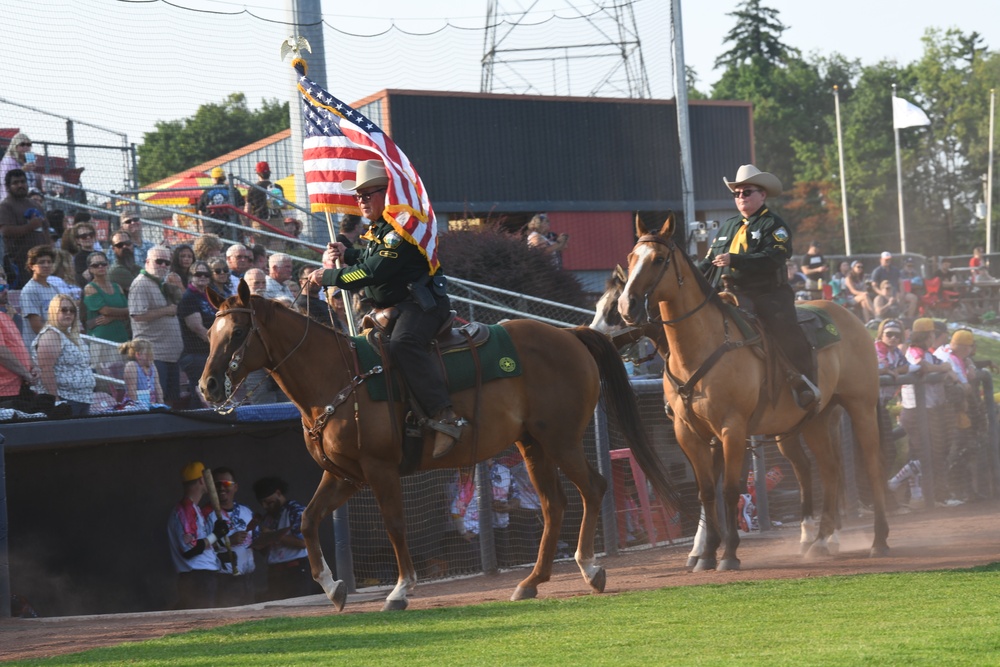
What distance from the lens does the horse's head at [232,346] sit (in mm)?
8328

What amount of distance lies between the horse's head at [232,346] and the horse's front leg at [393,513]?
3.49 ft

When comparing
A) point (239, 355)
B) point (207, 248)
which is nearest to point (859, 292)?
point (207, 248)

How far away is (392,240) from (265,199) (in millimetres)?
7022

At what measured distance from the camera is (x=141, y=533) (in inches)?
436

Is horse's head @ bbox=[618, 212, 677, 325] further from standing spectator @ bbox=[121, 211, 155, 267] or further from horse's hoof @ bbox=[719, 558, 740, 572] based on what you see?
standing spectator @ bbox=[121, 211, 155, 267]

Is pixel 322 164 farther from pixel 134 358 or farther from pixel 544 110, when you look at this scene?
pixel 544 110

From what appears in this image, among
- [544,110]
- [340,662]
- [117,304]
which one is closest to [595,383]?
[340,662]

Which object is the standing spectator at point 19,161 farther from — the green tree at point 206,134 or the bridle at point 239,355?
the bridle at point 239,355

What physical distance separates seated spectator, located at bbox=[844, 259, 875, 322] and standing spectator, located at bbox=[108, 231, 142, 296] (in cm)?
1657

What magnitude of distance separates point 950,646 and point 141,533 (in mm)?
7191

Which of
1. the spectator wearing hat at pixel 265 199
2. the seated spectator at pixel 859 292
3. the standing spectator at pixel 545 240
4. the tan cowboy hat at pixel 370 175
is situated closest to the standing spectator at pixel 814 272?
the seated spectator at pixel 859 292

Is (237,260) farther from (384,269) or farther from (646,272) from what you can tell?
(646,272)

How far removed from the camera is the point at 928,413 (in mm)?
15922

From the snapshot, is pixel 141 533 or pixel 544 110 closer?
pixel 141 533
